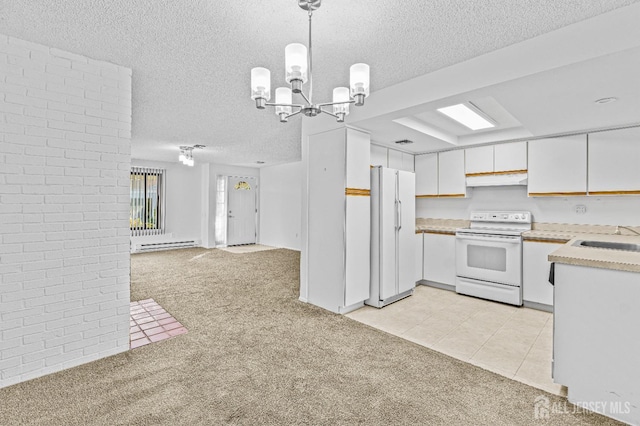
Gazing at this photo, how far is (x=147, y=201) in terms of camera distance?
811 cm

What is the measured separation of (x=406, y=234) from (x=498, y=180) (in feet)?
5.01

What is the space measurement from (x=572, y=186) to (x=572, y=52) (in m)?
2.35

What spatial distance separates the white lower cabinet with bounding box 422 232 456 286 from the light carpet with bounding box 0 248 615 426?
198 centimetres

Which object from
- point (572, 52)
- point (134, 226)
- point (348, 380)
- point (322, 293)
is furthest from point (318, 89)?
point (134, 226)

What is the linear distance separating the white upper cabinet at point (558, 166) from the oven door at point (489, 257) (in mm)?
798

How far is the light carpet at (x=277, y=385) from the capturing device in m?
1.78

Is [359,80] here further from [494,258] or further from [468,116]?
[494,258]

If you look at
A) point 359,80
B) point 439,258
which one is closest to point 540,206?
point 439,258

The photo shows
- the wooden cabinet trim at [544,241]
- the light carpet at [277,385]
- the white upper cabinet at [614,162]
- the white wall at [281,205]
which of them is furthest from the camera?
the white wall at [281,205]

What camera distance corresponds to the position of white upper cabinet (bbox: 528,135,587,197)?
3621 mm

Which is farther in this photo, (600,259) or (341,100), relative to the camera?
(341,100)

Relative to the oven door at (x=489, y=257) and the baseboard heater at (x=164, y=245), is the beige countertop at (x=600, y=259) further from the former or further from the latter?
the baseboard heater at (x=164, y=245)

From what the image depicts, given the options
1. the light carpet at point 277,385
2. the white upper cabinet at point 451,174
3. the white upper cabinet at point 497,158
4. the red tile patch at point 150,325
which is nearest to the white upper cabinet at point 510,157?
the white upper cabinet at point 497,158

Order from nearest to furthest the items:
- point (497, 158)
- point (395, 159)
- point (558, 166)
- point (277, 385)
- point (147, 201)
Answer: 1. point (277, 385)
2. point (558, 166)
3. point (497, 158)
4. point (395, 159)
5. point (147, 201)
